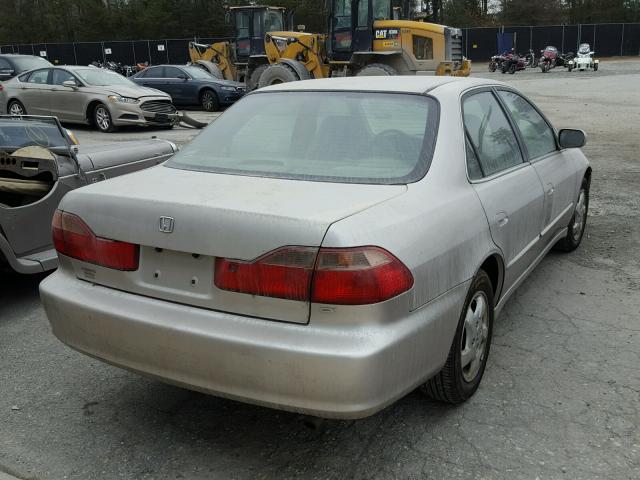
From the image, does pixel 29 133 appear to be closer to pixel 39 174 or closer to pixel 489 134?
pixel 39 174

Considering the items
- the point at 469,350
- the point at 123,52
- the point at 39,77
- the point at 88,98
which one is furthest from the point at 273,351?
the point at 123,52

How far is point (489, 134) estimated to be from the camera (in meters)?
3.64

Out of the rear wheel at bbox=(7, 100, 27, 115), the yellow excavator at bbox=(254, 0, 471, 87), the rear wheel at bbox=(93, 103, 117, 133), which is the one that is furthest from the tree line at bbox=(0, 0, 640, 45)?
the rear wheel at bbox=(93, 103, 117, 133)

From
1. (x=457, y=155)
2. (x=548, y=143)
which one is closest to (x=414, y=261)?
(x=457, y=155)

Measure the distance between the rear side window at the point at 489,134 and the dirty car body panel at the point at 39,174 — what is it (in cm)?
304

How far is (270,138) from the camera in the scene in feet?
11.3

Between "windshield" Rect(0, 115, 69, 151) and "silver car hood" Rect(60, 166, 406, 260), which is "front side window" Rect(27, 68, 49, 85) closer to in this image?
"windshield" Rect(0, 115, 69, 151)

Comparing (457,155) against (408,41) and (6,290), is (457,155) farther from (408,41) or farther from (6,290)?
(408,41)

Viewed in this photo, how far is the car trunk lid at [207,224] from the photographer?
2400 millimetres

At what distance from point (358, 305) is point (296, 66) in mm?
17558

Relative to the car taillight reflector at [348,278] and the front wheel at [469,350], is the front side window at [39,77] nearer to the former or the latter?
the front wheel at [469,350]

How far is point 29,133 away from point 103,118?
10.1 metres

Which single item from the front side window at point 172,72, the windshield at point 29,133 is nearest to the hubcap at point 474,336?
the windshield at point 29,133

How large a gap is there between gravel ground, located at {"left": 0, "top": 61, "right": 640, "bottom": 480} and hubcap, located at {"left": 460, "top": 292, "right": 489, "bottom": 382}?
0.61 ft
